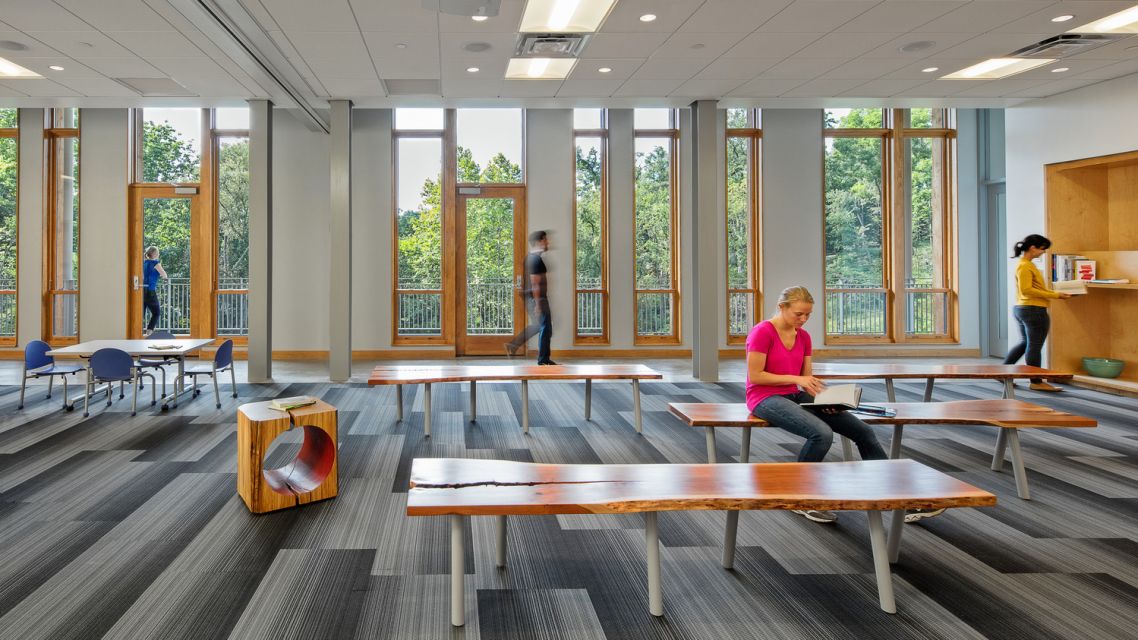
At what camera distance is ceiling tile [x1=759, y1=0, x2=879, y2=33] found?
5.39 meters

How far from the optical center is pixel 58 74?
23.8ft

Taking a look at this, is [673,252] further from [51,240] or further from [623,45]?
[51,240]

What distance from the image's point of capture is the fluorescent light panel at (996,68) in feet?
23.0

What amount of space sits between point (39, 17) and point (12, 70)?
2.12 meters

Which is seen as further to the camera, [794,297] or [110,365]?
[110,365]

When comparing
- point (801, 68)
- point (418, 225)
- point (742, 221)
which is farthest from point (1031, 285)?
point (418, 225)

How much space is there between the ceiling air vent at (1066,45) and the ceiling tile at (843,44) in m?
1.54

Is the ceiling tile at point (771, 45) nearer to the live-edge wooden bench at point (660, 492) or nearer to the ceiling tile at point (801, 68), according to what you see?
the ceiling tile at point (801, 68)

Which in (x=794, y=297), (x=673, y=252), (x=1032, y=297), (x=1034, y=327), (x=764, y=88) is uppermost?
(x=764, y=88)

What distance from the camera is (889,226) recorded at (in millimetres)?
11188

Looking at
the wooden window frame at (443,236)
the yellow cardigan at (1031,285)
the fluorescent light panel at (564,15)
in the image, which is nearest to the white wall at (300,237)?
the wooden window frame at (443,236)

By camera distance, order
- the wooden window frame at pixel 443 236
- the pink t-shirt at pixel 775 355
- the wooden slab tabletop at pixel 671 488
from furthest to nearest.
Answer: the wooden window frame at pixel 443 236 → the pink t-shirt at pixel 775 355 → the wooden slab tabletop at pixel 671 488

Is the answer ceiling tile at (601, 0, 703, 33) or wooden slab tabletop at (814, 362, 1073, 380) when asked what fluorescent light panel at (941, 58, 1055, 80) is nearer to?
wooden slab tabletop at (814, 362, 1073, 380)

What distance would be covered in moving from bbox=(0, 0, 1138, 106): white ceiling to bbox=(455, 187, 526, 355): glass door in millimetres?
2643
